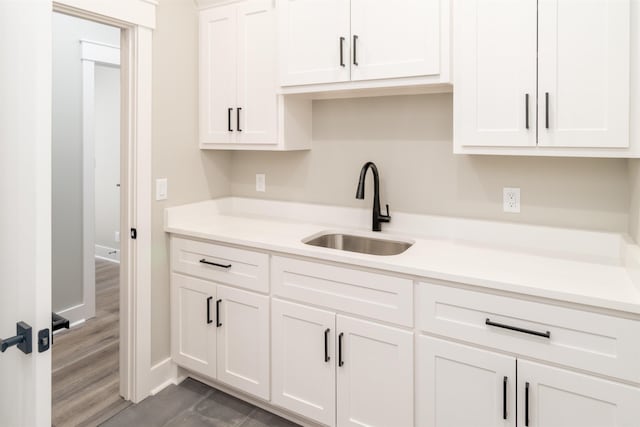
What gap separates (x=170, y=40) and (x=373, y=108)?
122 cm

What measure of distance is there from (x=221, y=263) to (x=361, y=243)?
0.76 metres

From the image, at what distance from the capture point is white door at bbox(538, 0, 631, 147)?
1545 millimetres

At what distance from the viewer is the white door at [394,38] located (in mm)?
1864

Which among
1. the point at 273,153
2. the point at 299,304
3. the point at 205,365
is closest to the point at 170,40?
the point at 273,153

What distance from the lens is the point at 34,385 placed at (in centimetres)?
95

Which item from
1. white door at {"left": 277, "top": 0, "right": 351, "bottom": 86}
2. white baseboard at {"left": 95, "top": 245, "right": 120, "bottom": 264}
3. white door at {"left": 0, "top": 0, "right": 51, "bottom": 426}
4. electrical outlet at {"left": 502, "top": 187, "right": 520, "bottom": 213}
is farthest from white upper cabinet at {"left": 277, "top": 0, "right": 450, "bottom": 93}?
white baseboard at {"left": 95, "top": 245, "right": 120, "bottom": 264}

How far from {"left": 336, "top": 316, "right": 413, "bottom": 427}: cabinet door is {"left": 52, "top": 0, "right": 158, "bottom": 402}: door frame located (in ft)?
3.79

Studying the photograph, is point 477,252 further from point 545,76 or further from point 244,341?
point 244,341

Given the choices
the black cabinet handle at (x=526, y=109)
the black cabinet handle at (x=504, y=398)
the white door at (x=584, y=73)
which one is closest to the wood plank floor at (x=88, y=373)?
the black cabinet handle at (x=504, y=398)

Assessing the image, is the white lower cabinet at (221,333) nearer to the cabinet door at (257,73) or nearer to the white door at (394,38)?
the cabinet door at (257,73)

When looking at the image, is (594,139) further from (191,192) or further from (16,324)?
(191,192)

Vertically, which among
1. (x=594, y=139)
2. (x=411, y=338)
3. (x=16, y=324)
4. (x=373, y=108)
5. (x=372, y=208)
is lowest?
(x=411, y=338)

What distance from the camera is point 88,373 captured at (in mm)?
2629

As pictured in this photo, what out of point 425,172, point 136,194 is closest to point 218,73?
point 136,194
